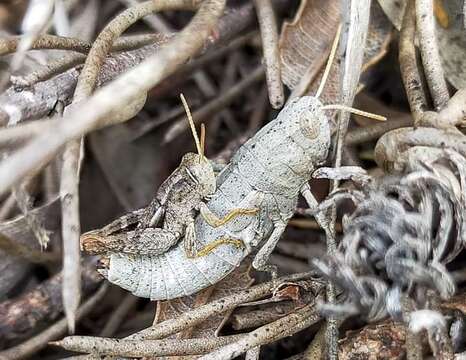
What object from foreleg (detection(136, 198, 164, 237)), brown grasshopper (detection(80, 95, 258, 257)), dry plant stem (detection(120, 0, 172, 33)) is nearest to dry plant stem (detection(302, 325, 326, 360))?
brown grasshopper (detection(80, 95, 258, 257))

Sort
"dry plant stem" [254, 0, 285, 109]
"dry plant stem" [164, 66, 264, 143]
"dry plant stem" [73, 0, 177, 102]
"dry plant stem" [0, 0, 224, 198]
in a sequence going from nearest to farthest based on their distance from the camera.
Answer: "dry plant stem" [0, 0, 224, 198], "dry plant stem" [73, 0, 177, 102], "dry plant stem" [254, 0, 285, 109], "dry plant stem" [164, 66, 264, 143]

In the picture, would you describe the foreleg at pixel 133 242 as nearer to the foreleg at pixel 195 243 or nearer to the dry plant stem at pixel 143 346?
the foreleg at pixel 195 243

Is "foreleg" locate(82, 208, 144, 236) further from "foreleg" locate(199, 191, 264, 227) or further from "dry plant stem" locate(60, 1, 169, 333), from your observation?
"dry plant stem" locate(60, 1, 169, 333)

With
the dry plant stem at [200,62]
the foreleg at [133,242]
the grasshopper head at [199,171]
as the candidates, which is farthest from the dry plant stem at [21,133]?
the dry plant stem at [200,62]

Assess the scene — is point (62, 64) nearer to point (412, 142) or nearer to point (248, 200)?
point (248, 200)

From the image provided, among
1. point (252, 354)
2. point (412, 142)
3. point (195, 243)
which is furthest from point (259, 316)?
point (412, 142)
